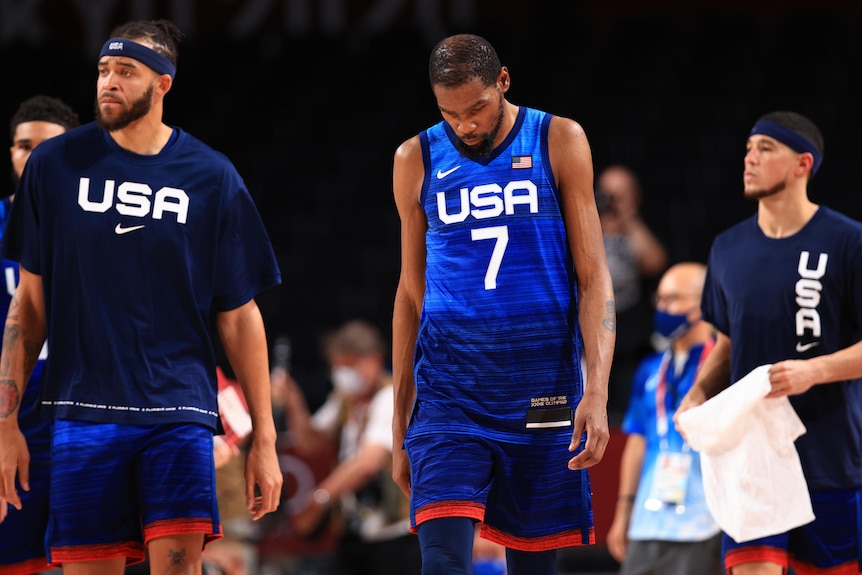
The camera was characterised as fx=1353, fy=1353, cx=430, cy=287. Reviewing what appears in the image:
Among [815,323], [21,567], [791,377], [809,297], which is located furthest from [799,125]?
[21,567]

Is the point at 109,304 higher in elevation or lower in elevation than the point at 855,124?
lower

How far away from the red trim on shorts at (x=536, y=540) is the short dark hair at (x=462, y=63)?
4.79 feet

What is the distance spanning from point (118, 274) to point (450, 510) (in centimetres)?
138

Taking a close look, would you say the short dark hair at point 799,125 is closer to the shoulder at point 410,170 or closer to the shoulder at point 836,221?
the shoulder at point 836,221

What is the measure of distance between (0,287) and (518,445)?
2.45m

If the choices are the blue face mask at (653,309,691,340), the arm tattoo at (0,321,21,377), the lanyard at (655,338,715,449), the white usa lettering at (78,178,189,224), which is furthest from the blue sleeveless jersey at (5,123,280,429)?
the blue face mask at (653,309,691,340)

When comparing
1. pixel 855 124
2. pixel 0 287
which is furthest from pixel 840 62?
pixel 0 287

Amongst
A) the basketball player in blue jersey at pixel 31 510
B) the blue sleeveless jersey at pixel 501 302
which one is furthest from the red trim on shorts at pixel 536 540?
the basketball player in blue jersey at pixel 31 510

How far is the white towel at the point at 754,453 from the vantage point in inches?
218

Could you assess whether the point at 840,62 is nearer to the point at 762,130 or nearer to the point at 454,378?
the point at 762,130

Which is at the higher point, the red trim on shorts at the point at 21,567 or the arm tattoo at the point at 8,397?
the arm tattoo at the point at 8,397

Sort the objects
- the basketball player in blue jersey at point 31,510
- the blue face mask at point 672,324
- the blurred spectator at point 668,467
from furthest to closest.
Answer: the blue face mask at point 672,324
the blurred spectator at point 668,467
the basketball player in blue jersey at point 31,510

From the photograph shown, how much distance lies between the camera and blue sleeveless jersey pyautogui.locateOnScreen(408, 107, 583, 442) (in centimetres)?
444

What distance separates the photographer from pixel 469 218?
176 inches
